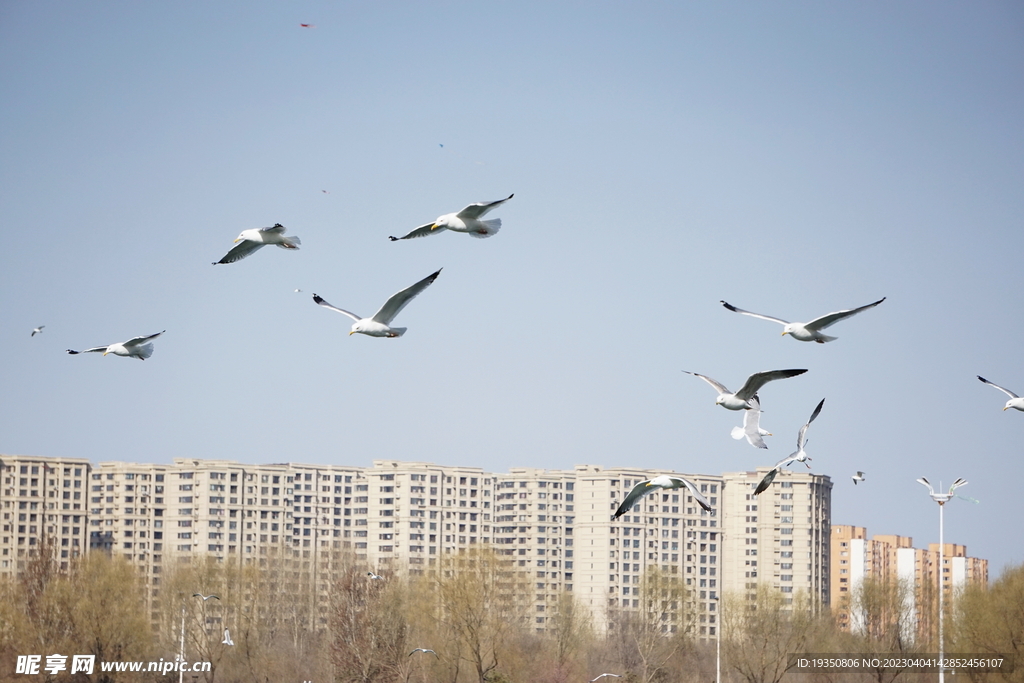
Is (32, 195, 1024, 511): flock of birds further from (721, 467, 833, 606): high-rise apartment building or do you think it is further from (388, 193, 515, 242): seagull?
(721, 467, 833, 606): high-rise apartment building

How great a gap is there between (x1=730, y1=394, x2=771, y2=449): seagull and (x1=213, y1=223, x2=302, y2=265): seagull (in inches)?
333

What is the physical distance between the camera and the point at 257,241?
79.8 ft

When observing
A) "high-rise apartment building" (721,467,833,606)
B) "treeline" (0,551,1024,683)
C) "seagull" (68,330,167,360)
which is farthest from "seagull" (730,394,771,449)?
"high-rise apartment building" (721,467,833,606)

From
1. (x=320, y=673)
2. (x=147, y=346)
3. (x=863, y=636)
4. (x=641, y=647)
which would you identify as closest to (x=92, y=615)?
(x=320, y=673)

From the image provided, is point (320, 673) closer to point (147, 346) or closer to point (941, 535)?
point (941, 535)

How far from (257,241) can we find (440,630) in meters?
45.0

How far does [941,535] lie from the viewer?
56.1 m

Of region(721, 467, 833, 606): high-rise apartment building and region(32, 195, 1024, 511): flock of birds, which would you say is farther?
region(721, 467, 833, 606): high-rise apartment building

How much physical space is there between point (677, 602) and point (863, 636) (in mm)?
11627

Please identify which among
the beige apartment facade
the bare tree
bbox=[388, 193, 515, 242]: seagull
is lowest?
the bare tree

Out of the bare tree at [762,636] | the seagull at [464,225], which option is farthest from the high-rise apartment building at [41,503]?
the seagull at [464,225]

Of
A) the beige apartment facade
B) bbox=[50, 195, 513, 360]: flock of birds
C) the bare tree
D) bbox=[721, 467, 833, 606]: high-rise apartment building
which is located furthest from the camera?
bbox=[721, 467, 833, 606]: high-rise apartment building

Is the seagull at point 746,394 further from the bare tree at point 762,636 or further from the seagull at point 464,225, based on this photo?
the bare tree at point 762,636

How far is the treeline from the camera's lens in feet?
205
